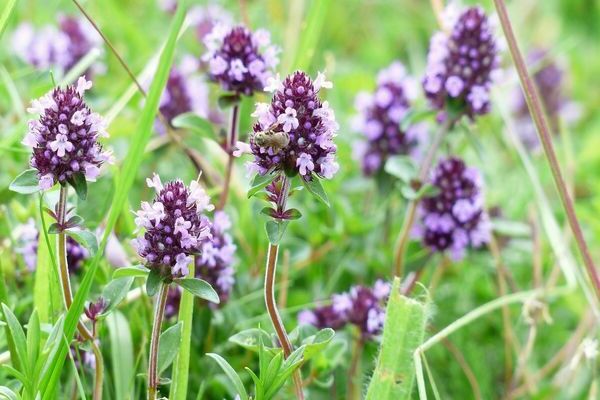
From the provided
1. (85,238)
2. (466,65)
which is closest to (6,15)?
(85,238)

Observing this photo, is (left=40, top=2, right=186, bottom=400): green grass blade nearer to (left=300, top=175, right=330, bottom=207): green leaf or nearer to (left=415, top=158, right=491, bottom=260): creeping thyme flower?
(left=300, top=175, right=330, bottom=207): green leaf

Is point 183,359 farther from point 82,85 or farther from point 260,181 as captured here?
point 82,85

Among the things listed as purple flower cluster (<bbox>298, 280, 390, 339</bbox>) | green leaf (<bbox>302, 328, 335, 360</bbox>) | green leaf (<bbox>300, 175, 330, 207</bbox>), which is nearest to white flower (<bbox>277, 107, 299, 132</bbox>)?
green leaf (<bbox>300, 175, 330, 207</bbox>)

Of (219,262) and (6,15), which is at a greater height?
(6,15)

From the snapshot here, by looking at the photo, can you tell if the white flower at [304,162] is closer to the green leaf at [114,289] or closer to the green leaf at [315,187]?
the green leaf at [315,187]

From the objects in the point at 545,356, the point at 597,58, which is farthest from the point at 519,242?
the point at 597,58

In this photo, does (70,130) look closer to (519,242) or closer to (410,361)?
(410,361)
